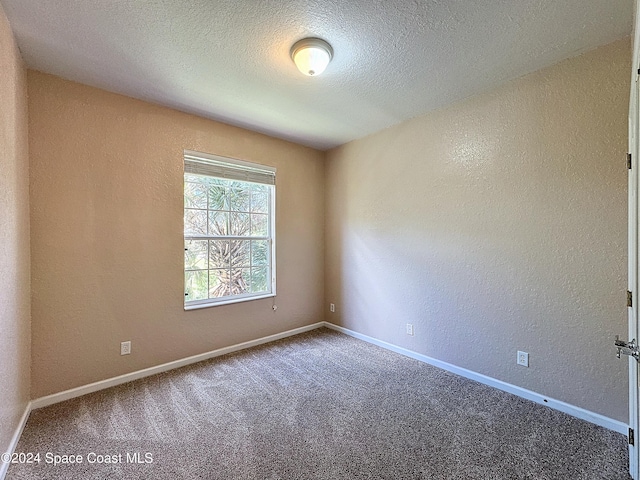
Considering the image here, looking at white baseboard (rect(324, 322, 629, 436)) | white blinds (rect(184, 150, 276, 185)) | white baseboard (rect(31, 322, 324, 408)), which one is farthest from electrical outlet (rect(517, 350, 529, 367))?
white blinds (rect(184, 150, 276, 185))

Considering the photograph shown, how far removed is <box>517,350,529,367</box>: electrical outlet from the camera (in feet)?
7.68

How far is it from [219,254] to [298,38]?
7.63 ft

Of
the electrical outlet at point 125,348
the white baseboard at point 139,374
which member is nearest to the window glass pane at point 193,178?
the electrical outlet at point 125,348

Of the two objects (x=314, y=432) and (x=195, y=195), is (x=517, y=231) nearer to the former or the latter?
(x=314, y=432)

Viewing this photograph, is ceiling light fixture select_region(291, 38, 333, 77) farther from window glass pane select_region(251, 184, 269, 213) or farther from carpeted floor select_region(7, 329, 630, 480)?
carpeted floor select_region(7, 329, 630, 480)

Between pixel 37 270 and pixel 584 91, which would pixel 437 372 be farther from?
pixel 37 270

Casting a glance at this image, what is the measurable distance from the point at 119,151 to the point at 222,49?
1392 mm

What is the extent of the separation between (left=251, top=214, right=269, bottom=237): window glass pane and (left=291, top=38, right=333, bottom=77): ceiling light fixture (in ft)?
6.62

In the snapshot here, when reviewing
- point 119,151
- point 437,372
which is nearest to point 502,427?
point 437,372

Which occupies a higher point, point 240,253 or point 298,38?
point 298,38

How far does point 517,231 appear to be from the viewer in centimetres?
239

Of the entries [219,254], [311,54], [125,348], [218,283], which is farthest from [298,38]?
[125,348]

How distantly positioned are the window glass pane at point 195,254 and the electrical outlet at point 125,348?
0.85m

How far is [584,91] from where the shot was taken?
206 centimetres
